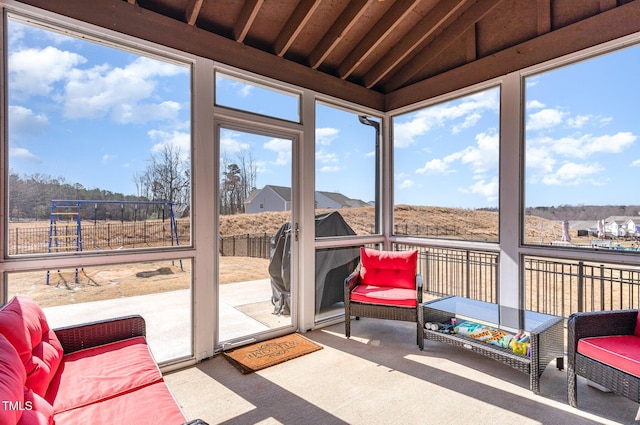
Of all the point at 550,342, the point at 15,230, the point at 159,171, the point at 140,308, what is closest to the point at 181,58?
the point at 159,171

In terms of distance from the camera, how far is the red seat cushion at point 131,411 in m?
1.44

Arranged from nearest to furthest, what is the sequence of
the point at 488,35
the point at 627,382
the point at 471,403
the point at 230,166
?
the point at 627,382
the point at 471,403
the point at 230,166
the point at 488,35

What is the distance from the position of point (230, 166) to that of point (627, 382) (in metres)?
3.41

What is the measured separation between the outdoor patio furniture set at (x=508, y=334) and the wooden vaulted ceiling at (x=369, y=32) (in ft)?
7.42

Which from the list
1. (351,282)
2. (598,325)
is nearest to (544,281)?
(598,325)

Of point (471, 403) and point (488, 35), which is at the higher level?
point (488, 35)

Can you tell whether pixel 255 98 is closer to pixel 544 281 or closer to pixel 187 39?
pixel 187 39

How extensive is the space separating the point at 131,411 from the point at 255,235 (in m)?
2.18

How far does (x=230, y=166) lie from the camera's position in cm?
339

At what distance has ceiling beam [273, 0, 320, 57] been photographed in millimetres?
3084

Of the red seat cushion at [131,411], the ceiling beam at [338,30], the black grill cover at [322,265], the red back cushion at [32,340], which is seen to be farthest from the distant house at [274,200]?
the red seat cushion at [131,411]

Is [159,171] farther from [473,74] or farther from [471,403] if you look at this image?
[473,74]

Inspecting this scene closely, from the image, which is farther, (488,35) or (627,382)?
(488,35)

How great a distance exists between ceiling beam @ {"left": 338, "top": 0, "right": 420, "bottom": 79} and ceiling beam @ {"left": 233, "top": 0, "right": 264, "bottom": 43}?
1283 millimetres
